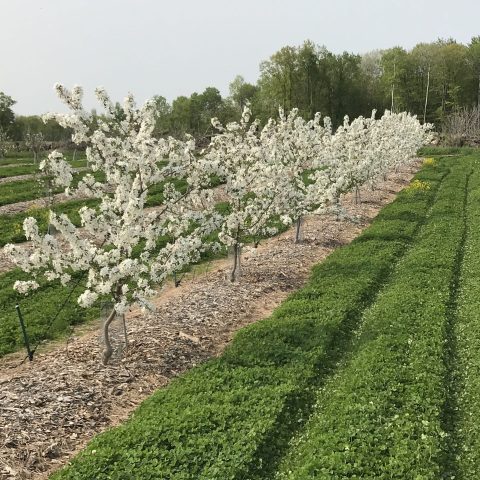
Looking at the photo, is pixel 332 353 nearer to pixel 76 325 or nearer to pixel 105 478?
pixel 105 478

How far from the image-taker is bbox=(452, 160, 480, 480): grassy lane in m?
10.9

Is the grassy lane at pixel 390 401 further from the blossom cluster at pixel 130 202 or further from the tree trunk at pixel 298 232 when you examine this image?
the tree trunk at pixel 298 232

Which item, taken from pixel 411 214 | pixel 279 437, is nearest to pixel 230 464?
pixel 279 437

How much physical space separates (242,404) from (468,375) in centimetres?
616

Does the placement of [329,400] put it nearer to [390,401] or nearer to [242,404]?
[390,401]

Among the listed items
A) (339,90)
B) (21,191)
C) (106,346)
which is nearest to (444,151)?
(339,90)

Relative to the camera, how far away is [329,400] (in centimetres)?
1309

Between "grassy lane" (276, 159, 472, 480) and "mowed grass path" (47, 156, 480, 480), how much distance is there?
0.03 meters

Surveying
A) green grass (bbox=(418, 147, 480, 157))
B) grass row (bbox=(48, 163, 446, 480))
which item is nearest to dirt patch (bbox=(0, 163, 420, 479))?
grass row (bbox=(48, 163, 446, 480))

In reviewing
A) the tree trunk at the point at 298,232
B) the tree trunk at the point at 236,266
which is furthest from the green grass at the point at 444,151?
the tree trunk at the point at 236,266

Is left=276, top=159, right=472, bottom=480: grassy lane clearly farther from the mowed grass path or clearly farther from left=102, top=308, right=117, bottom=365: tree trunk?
left=102, top=308, right=117, bottom=365: tree trunk

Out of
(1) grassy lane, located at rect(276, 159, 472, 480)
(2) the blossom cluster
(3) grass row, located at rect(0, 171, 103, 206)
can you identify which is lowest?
(1) grassy lane, located at rect(276, 159, 472, 480)

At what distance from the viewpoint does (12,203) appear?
128ft

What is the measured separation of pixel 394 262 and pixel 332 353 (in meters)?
9.57
